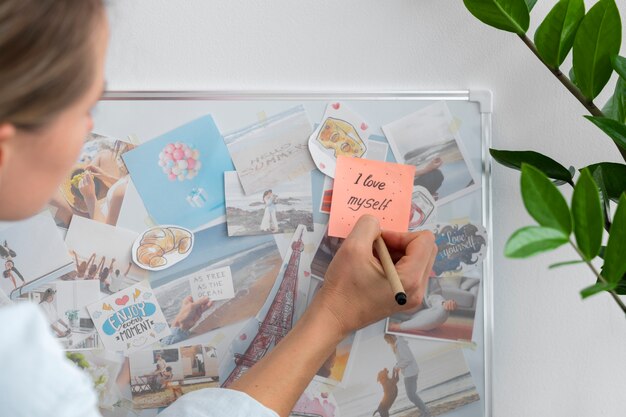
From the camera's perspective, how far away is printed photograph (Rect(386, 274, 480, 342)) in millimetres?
939

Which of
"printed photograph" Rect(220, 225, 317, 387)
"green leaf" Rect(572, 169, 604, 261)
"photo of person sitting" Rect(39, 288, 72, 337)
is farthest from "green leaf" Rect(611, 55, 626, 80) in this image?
"photo of person sitting" Rect(39, 288, 72, 337)

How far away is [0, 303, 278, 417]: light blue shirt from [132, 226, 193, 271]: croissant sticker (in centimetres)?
41

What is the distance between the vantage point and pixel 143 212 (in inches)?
37.6

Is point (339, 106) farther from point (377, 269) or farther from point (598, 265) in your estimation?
point (598, 265)

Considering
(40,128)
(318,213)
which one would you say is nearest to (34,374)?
(40,128)

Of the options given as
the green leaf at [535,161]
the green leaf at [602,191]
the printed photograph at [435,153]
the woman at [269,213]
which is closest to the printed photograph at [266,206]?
the woman at [269,213]

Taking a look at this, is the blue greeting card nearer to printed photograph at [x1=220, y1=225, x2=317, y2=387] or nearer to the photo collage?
the photo collage

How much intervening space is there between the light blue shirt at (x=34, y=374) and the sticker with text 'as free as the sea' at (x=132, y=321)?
1.35 ft

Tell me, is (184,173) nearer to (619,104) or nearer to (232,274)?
(232,274)

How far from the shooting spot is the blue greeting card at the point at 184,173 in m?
0.95

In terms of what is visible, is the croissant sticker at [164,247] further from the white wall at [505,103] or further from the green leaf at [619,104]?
the green leaf at [619,104]

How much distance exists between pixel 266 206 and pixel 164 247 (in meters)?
0.15

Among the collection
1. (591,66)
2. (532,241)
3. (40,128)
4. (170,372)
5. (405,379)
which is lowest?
(405,379)

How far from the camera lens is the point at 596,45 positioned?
78cm
